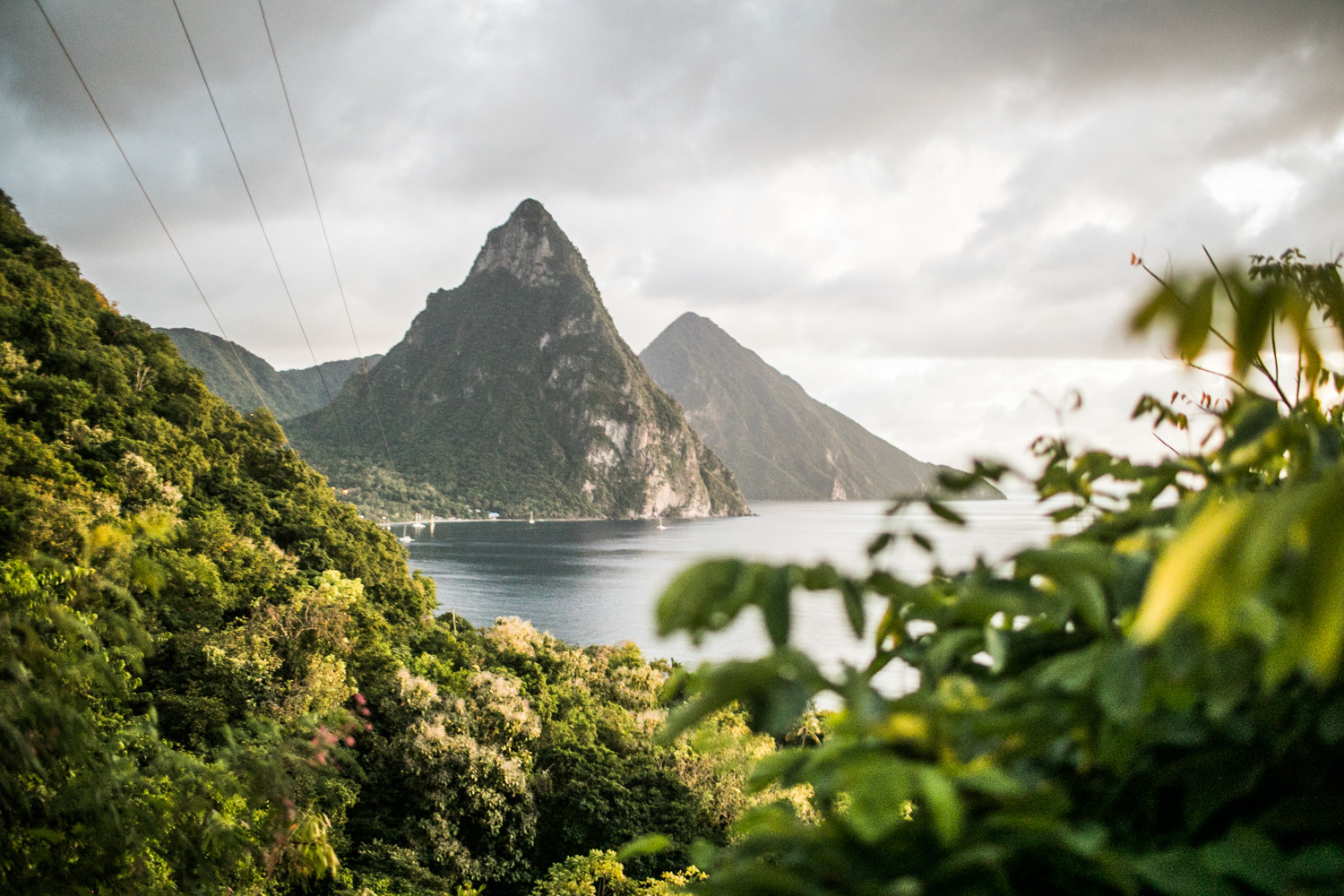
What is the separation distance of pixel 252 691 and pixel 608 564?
2517 inches

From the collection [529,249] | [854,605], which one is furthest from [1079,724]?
[529,249]

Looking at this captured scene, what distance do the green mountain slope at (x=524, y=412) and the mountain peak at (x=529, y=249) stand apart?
1.05 ft

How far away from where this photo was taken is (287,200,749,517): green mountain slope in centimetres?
14438

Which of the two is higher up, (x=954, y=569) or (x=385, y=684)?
(x=954, y=569)

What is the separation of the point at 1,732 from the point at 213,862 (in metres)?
1.00

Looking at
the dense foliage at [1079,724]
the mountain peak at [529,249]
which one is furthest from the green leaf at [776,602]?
the mountain peak at [529,249]

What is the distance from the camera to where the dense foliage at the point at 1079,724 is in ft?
1.98

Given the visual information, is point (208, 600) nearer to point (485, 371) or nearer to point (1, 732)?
point (1, 732)

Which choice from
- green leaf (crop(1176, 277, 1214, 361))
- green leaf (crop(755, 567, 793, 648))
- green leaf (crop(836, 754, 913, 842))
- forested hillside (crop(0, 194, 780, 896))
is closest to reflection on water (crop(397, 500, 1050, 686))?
green leaf (crop(755, 567, 793, 648))

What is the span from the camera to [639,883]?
43.0ft

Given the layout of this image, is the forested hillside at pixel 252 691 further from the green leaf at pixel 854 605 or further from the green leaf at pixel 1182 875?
the green leaf at pixel 1182 875

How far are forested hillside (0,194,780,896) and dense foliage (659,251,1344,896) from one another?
0.23 metres

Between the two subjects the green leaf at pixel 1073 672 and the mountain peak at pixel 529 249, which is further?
the mountain peak at pixel 529 249

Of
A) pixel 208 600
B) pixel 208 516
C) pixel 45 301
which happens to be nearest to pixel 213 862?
pixel 208 600
